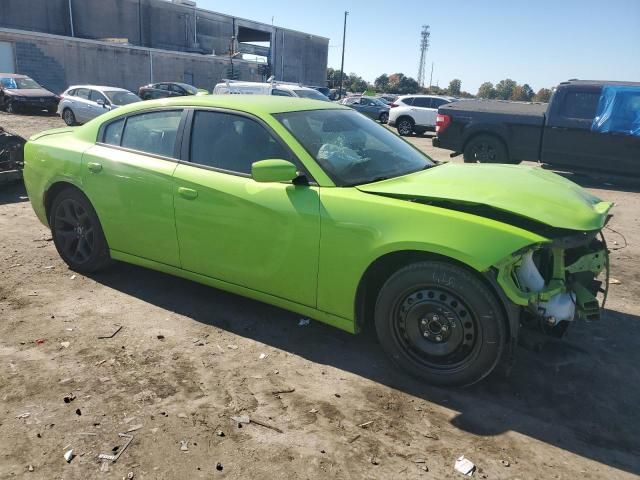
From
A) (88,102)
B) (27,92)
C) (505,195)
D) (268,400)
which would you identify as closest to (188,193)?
(268,400)

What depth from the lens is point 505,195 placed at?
319 centimetres

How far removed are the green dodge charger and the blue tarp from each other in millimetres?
7298

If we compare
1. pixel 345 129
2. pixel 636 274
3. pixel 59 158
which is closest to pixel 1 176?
pixel 59 158

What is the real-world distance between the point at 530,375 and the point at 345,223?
5.08 feet

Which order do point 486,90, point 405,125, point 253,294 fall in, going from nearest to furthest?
point 253,294 → point 405,125 → point 486,90

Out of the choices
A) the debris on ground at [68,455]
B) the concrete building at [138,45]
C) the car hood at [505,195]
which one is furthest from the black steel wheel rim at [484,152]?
the concrete building at [138,45]

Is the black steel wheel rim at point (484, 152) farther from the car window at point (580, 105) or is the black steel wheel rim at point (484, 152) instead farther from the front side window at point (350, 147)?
the front side window at point (350, 147)

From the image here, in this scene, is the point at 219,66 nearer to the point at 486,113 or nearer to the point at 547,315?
the point at 486,113

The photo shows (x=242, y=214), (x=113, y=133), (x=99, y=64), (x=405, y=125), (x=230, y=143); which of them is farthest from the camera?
(x=99, y=64)

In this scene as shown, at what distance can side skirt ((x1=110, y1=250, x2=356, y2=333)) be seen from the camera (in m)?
3.44

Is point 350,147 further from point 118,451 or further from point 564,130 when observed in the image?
point 564,130

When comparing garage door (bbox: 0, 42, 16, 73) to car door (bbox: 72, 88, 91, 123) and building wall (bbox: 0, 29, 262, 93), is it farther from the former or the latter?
car door (bbox: 72, 88, 91, 123)

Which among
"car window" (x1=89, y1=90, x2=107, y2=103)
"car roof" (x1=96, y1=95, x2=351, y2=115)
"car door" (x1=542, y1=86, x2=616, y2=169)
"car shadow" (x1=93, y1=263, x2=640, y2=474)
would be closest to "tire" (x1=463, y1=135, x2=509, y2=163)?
"car door" (x1=542, y1=86, x2=616, y2=169)

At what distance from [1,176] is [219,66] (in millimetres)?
41276
